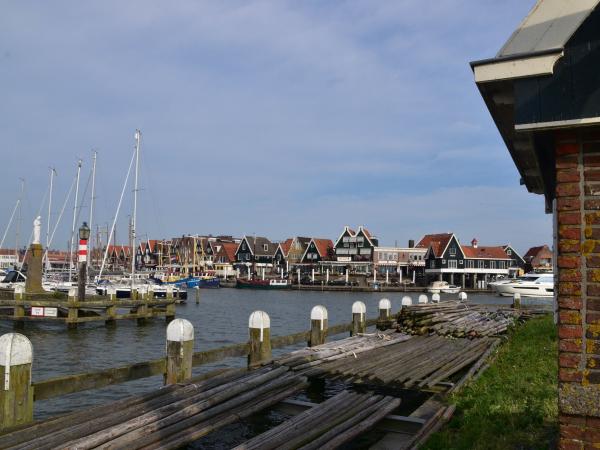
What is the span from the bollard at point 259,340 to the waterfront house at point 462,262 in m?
89.7

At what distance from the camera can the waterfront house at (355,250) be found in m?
106

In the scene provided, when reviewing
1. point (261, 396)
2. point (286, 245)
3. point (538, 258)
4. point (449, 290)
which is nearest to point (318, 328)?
point (261, 396)

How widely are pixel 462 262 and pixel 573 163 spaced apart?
9767cm

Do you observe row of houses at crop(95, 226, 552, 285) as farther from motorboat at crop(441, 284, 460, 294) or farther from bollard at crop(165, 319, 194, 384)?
bollard at crop(165, 319, 194, 384)

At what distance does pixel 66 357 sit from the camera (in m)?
20.8

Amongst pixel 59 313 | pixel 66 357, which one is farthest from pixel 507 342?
pixel 59 313

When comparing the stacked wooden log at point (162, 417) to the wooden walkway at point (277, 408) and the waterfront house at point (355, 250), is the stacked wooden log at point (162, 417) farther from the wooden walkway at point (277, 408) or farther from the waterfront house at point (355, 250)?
the waterfront house at point (355, 250)

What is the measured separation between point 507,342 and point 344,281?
87335 mm

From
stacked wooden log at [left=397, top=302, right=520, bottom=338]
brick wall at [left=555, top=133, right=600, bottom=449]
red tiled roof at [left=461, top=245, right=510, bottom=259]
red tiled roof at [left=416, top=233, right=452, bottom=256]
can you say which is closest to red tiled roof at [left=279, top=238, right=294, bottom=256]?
red tiled roof at [left=416, top=233, right=452, bottom=256]

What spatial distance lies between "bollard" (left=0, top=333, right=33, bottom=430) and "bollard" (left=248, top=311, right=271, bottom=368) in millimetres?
4623

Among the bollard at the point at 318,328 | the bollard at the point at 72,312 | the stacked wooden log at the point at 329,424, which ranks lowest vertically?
the bollard at the point at 72,312

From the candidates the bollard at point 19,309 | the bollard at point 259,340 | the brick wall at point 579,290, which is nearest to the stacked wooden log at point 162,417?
the bollard at point 259,340

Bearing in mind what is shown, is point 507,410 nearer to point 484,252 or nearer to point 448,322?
point 448,322

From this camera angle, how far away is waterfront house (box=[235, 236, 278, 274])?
12244cm
